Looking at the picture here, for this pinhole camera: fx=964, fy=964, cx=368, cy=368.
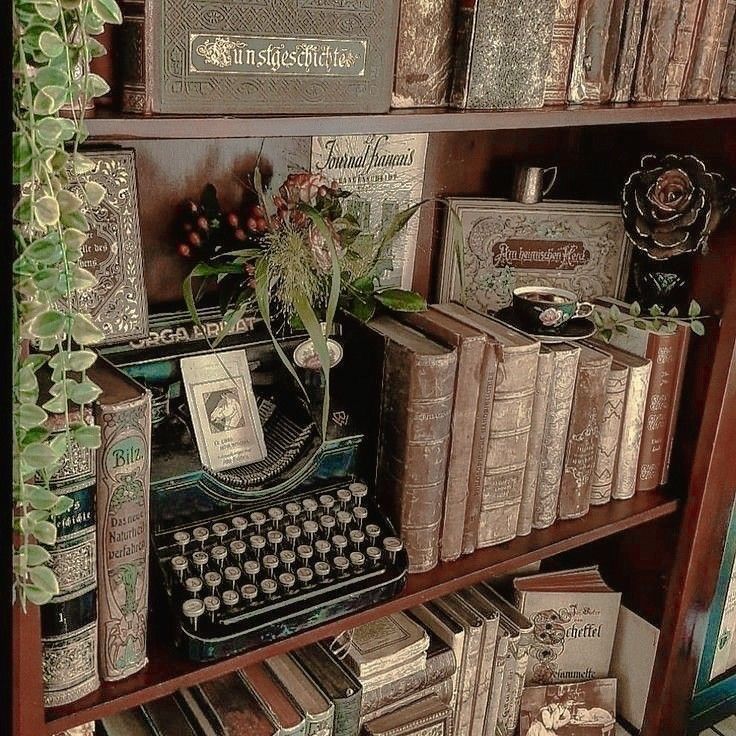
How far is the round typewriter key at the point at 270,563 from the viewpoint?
1.12 meters

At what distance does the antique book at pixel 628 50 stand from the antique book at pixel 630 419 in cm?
38

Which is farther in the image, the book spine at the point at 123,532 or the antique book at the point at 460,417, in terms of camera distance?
the antique book at the point at 460,417

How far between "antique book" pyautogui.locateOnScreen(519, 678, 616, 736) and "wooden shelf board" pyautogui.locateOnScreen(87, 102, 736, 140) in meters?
0.97

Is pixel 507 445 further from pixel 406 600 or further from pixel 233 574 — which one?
pixel 233 574

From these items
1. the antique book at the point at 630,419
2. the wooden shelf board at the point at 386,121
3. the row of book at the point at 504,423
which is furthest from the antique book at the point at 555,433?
the wooden shelf board at the point at 386,121

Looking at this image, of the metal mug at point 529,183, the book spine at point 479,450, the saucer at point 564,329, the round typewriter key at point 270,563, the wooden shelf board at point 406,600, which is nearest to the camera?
the wooden shelf board at point 406,600

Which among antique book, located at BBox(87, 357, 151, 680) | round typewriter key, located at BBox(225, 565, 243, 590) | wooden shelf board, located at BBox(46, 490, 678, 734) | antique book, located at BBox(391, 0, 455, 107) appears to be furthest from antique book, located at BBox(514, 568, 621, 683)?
antique book, located at BBox(391, 0, 455, 107)

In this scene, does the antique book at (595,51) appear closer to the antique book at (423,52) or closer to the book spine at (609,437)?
the antique book at (423,52)

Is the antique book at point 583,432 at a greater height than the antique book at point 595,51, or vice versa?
the antique book at point 595,51

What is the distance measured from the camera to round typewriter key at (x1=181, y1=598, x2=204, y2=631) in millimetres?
1045

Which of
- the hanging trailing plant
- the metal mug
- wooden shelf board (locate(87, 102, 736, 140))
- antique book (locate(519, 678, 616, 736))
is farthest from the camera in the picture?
antique book (locate(519, 678, 616, 736))

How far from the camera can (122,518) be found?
3.19ft

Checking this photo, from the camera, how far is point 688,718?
177cm

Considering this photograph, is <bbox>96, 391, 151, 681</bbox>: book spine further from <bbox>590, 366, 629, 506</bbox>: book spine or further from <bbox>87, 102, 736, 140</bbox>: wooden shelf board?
<bbox>590, 366, 629, 506</bbox>: book spine
